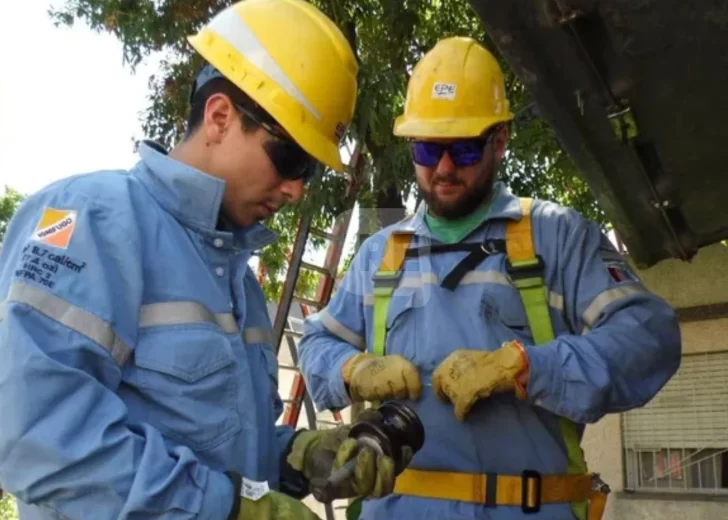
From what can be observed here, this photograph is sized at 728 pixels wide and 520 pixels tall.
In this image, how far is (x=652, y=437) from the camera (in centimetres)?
632

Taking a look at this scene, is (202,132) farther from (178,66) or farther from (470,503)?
(178,66)

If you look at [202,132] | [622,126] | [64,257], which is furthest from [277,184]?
[622,126]

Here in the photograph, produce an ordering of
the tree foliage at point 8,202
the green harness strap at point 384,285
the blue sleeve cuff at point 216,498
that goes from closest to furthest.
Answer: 1. the blue sleeve cuff at point 216,498
2. the green harness strap at point 384,285
3. the tree foliage at point 8,202

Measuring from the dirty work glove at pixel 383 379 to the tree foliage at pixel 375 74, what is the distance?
2377 mm

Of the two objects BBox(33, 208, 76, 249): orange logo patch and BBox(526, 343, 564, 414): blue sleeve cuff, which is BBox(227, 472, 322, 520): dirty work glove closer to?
BBox(33, 208, 76, 249): orange logo patch

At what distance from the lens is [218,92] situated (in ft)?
6.66

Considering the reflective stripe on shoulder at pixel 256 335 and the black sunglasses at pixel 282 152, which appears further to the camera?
the reflective stripe on shoulder at pixel 256 335

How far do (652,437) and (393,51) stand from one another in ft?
10.6

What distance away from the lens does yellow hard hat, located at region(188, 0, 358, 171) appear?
2.04m

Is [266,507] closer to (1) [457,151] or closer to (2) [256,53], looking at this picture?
(2) [256,53]

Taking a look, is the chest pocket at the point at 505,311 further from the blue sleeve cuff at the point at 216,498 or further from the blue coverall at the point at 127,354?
the blue sleeve cuff at the point at 216,498

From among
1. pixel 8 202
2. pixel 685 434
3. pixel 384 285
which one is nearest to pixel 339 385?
pixel 384 285

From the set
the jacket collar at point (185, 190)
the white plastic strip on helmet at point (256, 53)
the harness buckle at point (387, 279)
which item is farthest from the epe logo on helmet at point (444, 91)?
the jacket collar at point (185, 190)

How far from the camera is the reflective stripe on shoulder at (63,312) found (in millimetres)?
1585
